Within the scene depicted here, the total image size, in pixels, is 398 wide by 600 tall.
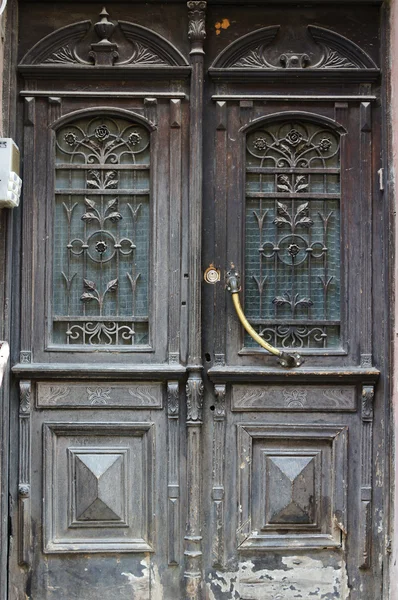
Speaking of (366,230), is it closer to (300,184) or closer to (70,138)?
(300,184)

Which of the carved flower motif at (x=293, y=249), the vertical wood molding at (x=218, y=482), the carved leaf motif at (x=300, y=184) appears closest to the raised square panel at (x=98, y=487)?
the vertical wood molding at (x=218, y=482)

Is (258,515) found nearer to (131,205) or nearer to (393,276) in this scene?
(393,276)

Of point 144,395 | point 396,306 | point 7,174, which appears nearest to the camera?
point 7,174

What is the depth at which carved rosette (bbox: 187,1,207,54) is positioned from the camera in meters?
4.27

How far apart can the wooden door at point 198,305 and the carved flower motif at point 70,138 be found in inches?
0.4

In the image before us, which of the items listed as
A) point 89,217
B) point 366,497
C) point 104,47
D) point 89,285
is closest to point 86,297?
point 89,285

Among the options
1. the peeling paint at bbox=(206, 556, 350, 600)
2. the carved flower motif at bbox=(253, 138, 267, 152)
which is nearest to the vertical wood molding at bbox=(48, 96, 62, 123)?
the carved flower motif at bbox=(253, 138, 267, 152)

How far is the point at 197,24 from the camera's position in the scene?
14.0 feet

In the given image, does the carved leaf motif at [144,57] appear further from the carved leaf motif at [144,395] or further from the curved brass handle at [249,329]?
the carved leaf motif at [144,395]

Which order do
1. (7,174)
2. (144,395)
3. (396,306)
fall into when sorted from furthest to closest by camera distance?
1. (144,395)
2. (396,306)
3. (7,174)

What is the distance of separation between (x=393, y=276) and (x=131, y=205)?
4.88 feet

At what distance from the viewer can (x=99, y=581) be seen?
4242 millimetres

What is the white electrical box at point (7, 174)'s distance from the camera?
3.93 meters

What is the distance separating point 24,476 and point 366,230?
2309mm
